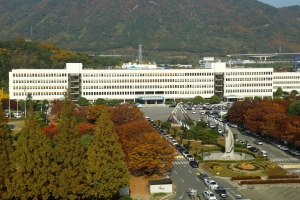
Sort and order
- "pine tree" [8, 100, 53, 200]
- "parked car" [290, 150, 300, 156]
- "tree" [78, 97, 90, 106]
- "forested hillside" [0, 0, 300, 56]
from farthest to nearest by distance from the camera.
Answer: "forested hillside" [0, 0, 300, 56], "tree" [78, 97, 90, 106], "parked car" [290, 150, 300, 156], "pine tree" [8, 100, 53, 200]

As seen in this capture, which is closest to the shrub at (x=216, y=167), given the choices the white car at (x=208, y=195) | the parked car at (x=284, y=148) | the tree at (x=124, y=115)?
the white car at (x=208, y=195)

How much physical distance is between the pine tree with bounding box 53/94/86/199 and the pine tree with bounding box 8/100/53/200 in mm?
364

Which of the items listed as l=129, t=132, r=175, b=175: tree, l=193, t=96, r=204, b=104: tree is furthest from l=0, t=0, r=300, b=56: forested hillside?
l=129, t=132, r=175, b=175: tree

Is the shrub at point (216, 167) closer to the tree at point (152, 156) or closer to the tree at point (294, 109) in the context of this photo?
the tree at point (152, 156)

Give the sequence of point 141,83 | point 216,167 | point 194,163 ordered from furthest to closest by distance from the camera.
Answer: point 141,83
point 194,163
point 216,167

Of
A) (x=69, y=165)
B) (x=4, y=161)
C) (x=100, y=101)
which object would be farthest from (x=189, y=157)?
(x=100, y=101)

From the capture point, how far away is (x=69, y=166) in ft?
55.1

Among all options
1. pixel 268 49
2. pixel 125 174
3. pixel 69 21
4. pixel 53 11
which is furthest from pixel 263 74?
pixel 53 11

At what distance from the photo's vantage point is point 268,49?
380ft

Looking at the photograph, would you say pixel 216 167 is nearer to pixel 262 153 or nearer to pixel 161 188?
pixel 262 153

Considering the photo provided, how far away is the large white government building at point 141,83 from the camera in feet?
158

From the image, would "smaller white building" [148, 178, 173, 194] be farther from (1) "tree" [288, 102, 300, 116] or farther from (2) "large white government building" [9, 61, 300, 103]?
(2) "large white government building" [9, 61, 300, 103]

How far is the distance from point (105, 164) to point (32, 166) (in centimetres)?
292

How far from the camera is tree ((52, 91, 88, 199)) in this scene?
16531 millimetres
